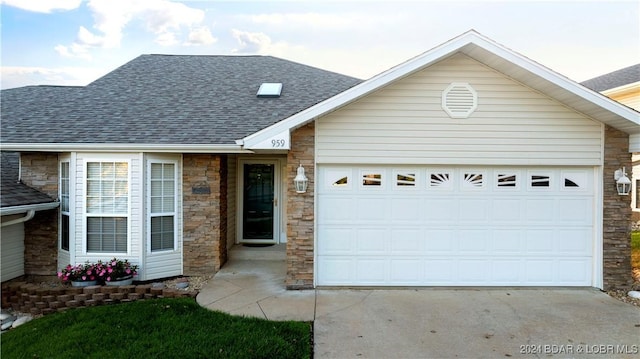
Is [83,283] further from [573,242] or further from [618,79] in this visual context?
[618,79]

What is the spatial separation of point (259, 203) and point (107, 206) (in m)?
3.48

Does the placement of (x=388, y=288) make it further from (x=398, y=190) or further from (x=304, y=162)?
(x=304, y=162)

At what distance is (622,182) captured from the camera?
6.34m

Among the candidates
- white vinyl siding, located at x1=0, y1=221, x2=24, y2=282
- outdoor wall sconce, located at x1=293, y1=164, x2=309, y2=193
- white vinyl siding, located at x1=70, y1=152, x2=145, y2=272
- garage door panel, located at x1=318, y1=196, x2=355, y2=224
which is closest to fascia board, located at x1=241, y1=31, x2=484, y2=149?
outdoor wall sconce, located at x1=293, y1=164, x2=309, y2=193

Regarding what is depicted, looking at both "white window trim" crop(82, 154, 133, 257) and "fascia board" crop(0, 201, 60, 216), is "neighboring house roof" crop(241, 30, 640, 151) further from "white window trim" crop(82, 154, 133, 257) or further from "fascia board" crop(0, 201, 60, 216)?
"fascia board" crop(0, 201, 60, 216)

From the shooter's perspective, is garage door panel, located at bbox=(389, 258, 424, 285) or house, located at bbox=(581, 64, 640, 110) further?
house, located at bbox=(581, 64, 640, 110)

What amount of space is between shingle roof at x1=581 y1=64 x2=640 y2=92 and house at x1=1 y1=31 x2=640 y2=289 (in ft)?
32.4

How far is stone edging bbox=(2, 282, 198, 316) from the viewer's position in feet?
20.3

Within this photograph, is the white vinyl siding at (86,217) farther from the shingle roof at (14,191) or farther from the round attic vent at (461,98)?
the round attic vent at (461,98)

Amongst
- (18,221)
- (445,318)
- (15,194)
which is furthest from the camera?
(15,194)

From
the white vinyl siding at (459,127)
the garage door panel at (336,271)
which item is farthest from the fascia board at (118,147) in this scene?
the garage door panel at (336,271)

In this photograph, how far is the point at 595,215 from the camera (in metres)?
6.59

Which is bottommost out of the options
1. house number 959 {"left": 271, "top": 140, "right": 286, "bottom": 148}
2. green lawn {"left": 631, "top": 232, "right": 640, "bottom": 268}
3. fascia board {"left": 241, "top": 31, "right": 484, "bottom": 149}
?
green lawn {"left": 631, "top": 232, "right": 640, "bottom": 268}

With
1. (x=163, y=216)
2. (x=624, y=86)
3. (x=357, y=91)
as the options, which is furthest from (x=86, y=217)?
(x=624, y=86)
